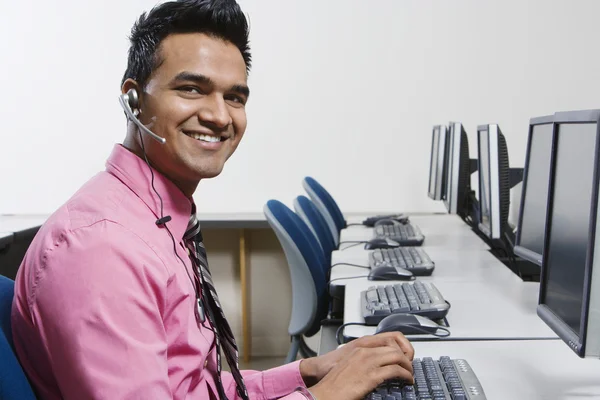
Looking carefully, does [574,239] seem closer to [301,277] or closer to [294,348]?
[301,277]

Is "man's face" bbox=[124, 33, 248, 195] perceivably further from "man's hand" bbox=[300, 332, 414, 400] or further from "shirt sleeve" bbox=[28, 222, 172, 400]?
"man's hand" bbox=[300, 332, 414, 400]

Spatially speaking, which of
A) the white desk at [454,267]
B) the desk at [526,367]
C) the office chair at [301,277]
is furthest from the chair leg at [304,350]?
the desk at [526,367]

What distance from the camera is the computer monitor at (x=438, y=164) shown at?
11.3 feet

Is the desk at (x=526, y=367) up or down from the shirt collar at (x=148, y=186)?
down

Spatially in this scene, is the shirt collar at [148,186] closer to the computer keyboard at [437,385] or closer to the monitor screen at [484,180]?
the computer keyboard at [437,385]

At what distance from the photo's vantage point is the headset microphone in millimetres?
1149

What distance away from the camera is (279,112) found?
13.8ft

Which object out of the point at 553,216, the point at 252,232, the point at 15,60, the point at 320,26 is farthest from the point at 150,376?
the point at 15,60

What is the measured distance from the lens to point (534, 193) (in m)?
1.81

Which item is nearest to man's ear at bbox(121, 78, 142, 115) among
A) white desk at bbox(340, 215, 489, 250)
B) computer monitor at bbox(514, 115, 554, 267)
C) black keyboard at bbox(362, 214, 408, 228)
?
computer monitor at bbox(514, 115, 554, 267)

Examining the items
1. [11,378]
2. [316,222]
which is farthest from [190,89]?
[316,222]

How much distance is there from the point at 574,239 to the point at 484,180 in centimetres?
129

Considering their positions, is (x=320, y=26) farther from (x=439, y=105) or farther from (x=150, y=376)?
(x=150, y=376)

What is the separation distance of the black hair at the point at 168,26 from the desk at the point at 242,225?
2.65 m
